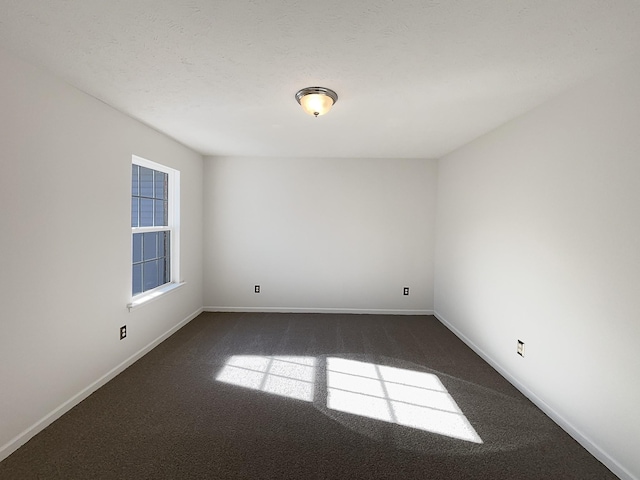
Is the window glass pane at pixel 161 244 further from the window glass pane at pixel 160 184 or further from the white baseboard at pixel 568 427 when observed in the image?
the white baseboard at pixel 568 427

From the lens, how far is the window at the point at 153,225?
11.4ft

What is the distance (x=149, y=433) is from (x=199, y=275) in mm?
2858

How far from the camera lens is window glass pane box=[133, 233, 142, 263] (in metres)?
3.44

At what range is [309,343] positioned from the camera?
3713mm

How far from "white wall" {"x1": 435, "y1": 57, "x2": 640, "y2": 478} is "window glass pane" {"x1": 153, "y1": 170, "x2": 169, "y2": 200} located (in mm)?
3603

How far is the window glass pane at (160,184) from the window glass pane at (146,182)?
0.29ft

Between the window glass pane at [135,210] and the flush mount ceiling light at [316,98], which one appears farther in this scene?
the window glass pane at [135,210]

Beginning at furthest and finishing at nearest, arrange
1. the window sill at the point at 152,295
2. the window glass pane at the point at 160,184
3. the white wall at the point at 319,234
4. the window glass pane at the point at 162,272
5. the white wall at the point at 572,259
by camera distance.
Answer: the white wall at the point at 319,234, the window glass pane at the point at 162,272, the window glass pane at the point at 160,184, the window sill at the point at 152,295, the white wall at the point at 572,259

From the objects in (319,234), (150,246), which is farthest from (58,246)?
(319,234)

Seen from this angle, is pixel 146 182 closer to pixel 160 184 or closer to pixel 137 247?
pixel 160 184

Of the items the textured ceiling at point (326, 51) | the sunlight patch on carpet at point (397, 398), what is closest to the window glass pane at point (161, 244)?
the textured ceiling at point (326, 51)

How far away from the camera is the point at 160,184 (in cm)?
396

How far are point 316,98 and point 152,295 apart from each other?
2659mm

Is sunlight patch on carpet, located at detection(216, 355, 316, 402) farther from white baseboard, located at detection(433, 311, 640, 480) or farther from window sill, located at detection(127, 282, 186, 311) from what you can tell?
white baseboard, located at detection(433, 311, 640, 480)
